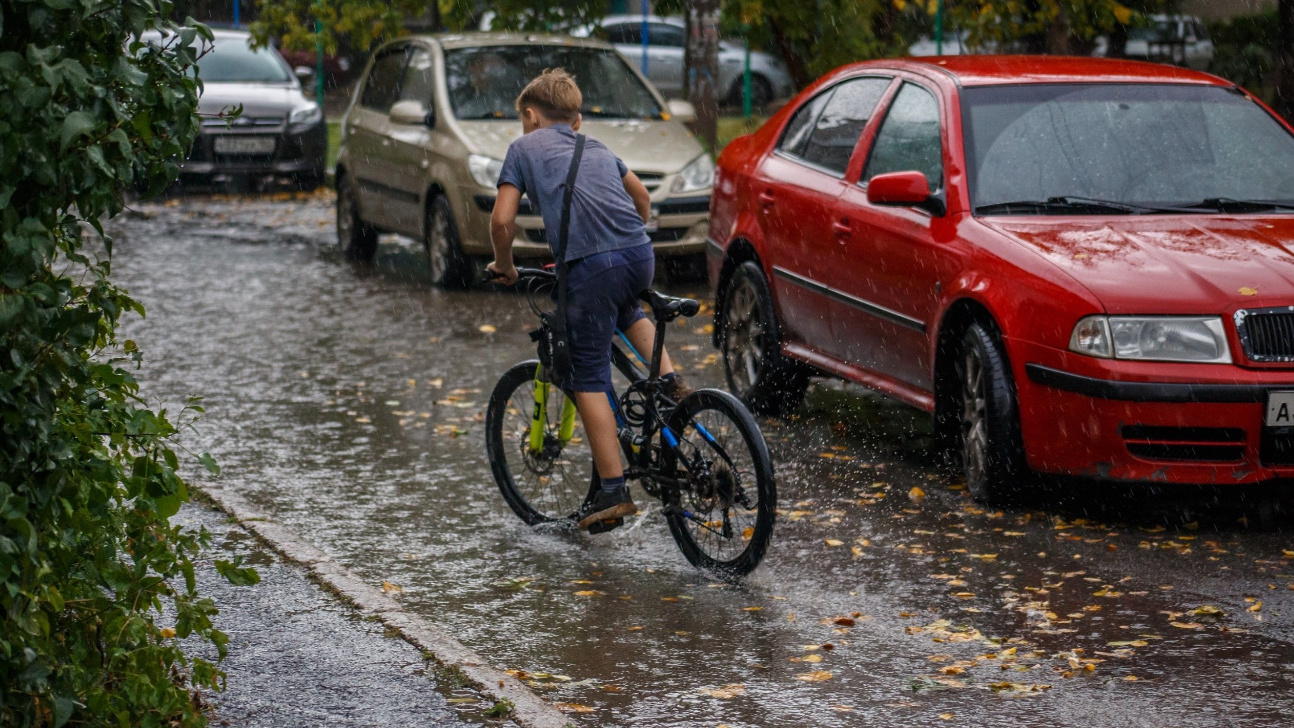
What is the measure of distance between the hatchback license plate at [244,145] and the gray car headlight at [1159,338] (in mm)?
14060

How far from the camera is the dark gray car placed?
739 inches

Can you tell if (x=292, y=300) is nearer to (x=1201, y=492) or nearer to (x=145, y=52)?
(x=1201, y=492)

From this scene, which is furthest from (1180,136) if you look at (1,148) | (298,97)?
(298,97)

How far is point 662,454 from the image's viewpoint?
623 centimetres

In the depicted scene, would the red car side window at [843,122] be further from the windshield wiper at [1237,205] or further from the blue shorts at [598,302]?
the blue shorts at [598,302]

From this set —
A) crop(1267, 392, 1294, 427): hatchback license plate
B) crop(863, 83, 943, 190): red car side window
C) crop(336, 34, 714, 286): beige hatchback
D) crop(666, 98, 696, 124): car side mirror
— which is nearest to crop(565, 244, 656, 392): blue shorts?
crop(863, 83, 943, 190): red car side window

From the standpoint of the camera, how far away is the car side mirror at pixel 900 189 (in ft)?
23.2

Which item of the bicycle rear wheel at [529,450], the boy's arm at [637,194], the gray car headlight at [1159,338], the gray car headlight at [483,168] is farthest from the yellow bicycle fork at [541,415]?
the gray car headlight at [483,168]

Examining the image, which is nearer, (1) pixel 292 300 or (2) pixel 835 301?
(2) pixel 835 301

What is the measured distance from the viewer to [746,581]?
6.00 metres

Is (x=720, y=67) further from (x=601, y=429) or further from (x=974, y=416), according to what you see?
(x=601, y=429)

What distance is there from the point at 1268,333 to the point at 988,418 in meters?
1.03

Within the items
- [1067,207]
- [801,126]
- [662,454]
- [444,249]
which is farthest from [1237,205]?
[444,249]

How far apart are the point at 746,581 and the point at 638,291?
107 centimetres
